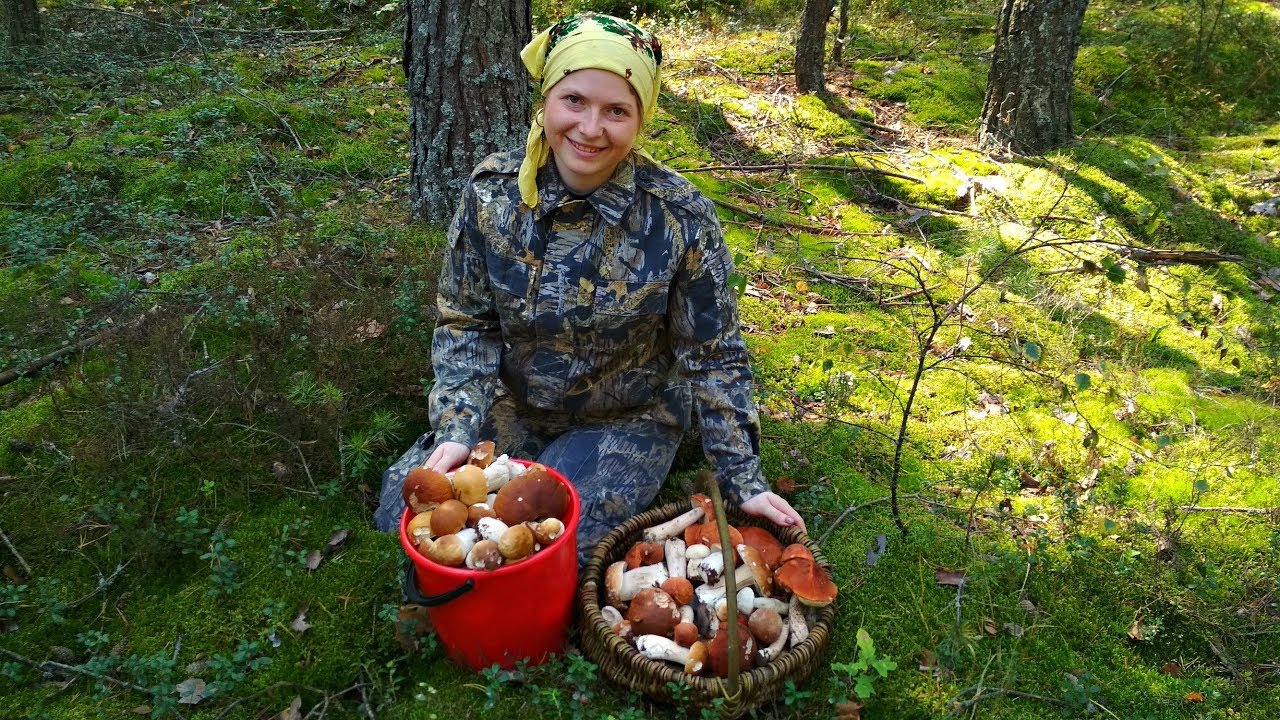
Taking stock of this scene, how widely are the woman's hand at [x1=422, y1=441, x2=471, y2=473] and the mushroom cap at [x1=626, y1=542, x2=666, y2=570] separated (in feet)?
2.50

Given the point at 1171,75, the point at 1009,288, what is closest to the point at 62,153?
the point at 1009,288

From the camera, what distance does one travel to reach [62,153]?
587cm

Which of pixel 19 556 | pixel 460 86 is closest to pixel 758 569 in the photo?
pixel 19 556

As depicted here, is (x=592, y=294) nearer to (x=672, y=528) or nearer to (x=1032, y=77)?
(x=672, y=528)

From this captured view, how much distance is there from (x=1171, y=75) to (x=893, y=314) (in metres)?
5.49

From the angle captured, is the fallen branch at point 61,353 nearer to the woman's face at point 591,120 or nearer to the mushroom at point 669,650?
the woman's face at point 591,120

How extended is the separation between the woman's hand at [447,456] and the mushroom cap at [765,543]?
118 centimetres

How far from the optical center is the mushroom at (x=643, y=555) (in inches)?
115

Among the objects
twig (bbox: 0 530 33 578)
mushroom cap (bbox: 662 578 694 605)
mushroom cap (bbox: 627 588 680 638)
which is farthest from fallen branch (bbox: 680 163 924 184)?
twig (bbox: 0 530 33 578)

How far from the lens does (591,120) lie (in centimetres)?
275

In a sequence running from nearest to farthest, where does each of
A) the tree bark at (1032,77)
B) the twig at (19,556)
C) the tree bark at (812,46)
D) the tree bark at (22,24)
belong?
the twig at (19,556) → the tree bark at (1032,77) → the tree bark at (812,46) → the tree bark at (22,24)

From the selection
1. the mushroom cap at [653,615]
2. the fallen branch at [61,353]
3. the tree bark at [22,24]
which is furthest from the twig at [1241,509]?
the tree bark at [22,24]

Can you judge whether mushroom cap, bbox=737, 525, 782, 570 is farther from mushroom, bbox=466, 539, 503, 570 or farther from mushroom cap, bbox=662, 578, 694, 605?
mushroom, bbox=466, 539, 503, 570

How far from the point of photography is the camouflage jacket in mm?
3109
